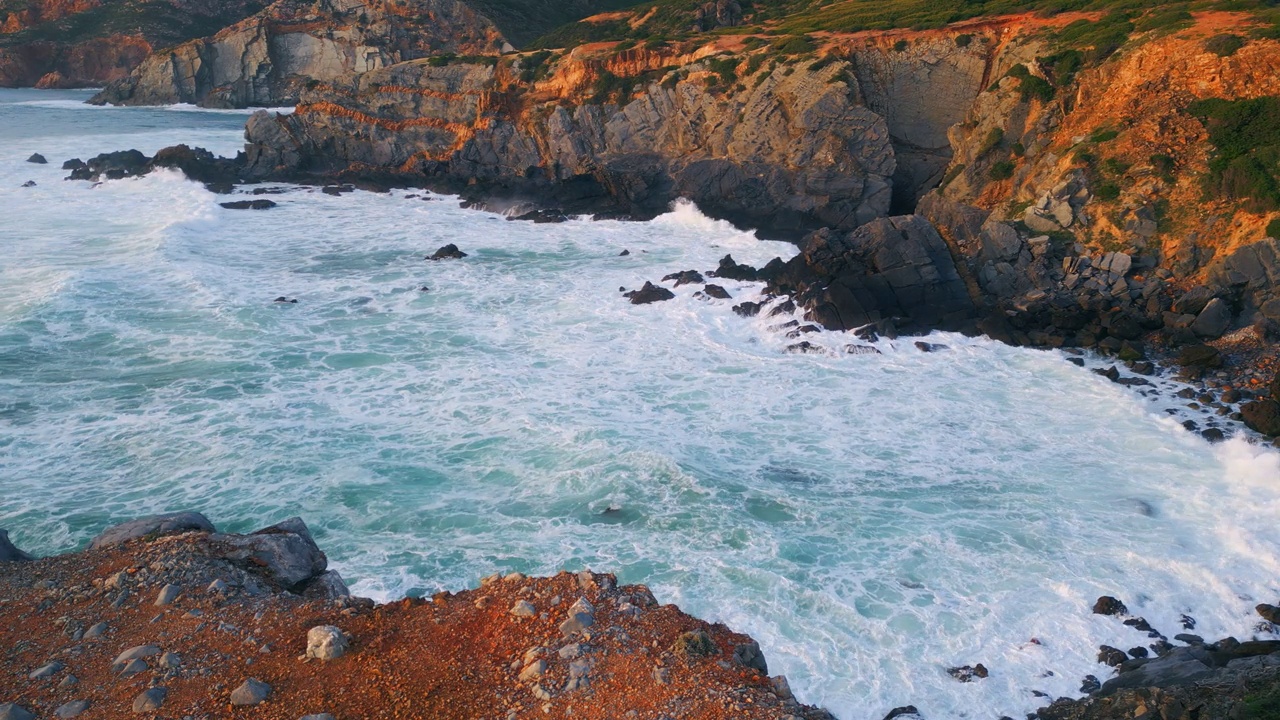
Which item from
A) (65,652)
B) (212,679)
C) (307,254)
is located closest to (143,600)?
(65,652)

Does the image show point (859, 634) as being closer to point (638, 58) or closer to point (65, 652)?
point (65, 652)

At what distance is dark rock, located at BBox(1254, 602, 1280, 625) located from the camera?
1603 cm

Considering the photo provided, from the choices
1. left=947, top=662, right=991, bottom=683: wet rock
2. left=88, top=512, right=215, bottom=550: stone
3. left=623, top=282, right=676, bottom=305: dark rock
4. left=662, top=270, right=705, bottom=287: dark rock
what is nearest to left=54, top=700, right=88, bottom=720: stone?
left=88, top=512, right=215, bottom=550: stone

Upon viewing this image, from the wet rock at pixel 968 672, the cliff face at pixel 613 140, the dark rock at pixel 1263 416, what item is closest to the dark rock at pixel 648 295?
the cliff face at pixel 613 140

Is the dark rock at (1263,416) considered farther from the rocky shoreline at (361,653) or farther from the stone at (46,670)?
the stone at (46,670)

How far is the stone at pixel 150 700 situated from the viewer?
10516 millimetres

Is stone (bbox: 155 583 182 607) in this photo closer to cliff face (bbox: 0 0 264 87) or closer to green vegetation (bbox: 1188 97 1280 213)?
green vegetation (bbox: 1188 97 1280 213)

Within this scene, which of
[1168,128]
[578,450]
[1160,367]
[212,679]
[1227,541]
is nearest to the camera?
[212,679]

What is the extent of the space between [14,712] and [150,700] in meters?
1.40

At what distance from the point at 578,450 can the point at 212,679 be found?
1121 cm

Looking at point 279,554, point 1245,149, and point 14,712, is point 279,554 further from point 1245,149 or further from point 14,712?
point 1245,149

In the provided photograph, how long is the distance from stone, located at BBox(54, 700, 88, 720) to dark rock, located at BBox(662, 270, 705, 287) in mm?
25772

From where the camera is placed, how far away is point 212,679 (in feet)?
36.3

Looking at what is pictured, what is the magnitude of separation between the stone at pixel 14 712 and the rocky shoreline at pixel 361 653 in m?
0.02
